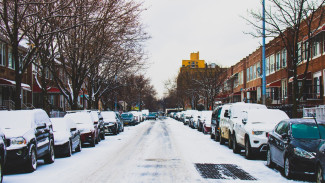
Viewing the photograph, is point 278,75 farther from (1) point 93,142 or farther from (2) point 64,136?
(2) point 64,136

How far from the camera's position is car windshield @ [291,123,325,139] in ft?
37.4

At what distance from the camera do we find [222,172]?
1189 cm

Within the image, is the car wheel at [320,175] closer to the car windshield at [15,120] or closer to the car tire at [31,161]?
the car tire at [31,161]

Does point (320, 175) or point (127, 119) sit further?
point (127, 119)

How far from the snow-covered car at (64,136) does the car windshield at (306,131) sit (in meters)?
8.32

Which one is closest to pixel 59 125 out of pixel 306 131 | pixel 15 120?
pixel 15 120

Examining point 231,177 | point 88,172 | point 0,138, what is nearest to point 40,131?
point 88,172

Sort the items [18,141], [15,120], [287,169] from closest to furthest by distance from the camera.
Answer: [287,169]
[18,141]
[15,120]

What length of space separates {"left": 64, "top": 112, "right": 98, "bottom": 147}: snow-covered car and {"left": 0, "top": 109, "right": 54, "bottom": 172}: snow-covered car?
19.2 ft

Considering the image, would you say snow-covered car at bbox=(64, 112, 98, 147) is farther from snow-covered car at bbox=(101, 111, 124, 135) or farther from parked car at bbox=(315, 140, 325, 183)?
parked car at bbox=(315, 140, 325, 183)

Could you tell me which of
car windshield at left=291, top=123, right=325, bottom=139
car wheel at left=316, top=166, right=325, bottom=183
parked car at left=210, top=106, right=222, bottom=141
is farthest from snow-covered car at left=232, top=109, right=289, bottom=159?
car wheel at left=316, top=166, right=325, bottom=183

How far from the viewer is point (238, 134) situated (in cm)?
1738

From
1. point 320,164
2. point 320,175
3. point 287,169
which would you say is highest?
Result: point 320,164

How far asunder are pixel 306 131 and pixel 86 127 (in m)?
12.2
